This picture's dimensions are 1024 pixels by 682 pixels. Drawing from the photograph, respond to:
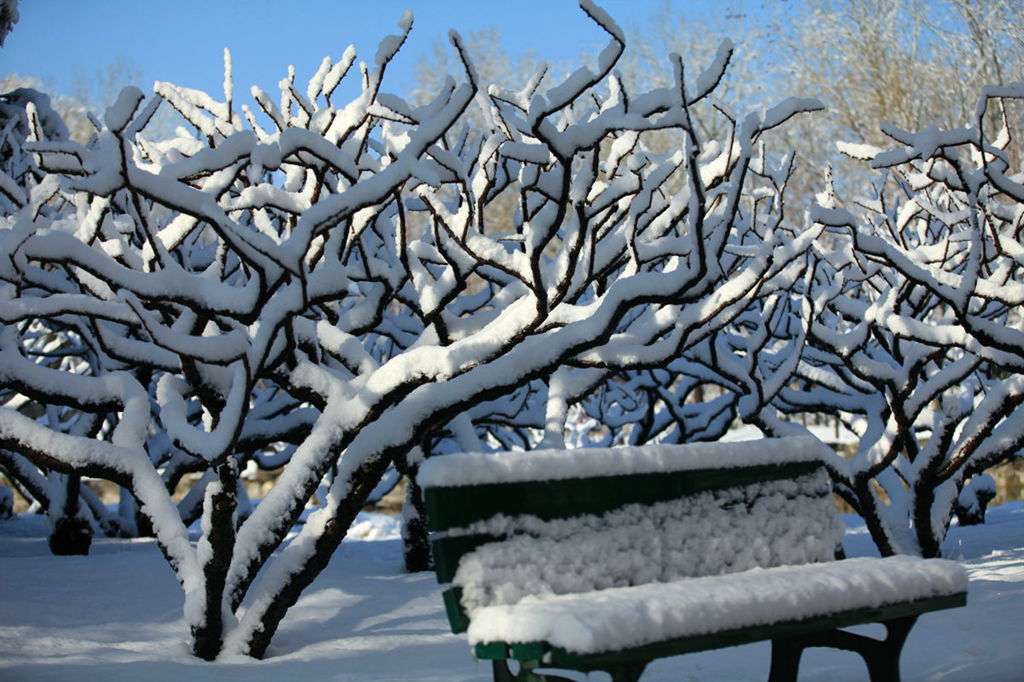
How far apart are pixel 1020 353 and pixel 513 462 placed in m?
3.87

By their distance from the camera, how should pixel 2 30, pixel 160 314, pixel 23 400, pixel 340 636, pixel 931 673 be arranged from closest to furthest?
pixel 931 673, pixel 340 636, pixel 160 314, pixel 2 30, pixel 23 400

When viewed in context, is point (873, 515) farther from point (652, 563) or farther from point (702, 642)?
point (702, 642)

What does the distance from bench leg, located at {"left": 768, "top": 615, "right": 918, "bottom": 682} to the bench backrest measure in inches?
12.2

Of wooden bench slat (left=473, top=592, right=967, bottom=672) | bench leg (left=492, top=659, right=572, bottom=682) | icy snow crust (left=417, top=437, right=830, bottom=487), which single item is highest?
icy snow crust (left=417, top=437, right=830, bottom=487)

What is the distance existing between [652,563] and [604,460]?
0.42m

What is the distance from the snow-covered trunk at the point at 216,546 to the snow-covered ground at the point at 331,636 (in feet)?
0.55

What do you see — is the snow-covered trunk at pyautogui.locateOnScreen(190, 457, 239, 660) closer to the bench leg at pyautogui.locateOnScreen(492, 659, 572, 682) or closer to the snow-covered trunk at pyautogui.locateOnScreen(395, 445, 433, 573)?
the bench leg at pyautogui.locateOnScreen(492, 659, 572, 682)

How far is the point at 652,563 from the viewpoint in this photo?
3785 mm

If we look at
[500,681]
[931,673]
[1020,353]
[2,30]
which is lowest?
[931,673]

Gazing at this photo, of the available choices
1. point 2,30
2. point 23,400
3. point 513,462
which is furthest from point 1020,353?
point 23,400

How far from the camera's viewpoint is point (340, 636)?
17.4ft

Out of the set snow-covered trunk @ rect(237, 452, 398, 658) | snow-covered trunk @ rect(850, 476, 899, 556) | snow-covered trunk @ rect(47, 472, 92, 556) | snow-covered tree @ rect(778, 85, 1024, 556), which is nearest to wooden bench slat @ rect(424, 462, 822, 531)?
snow-covered trunk @ rect(237, 452, 398, 658)

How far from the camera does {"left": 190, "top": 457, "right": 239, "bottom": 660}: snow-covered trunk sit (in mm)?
4453

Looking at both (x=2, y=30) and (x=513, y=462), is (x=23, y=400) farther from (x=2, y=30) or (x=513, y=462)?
(x=513, y=462)
